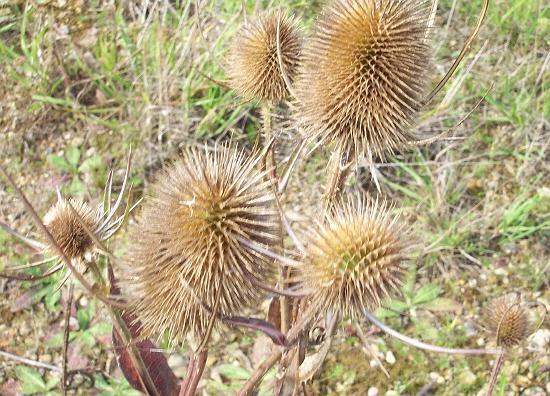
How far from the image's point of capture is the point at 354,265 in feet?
4.73

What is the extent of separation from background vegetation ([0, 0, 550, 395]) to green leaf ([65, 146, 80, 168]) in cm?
3

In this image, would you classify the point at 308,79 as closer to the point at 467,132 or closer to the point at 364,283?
the point at 364,283

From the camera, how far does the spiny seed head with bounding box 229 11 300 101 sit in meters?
2.01

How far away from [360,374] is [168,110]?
5.48 feet

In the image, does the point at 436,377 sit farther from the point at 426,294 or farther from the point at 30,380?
the point at 30,380

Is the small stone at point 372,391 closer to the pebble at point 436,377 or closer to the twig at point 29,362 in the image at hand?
the pebble at point 436,377

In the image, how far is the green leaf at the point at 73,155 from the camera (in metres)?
3.40

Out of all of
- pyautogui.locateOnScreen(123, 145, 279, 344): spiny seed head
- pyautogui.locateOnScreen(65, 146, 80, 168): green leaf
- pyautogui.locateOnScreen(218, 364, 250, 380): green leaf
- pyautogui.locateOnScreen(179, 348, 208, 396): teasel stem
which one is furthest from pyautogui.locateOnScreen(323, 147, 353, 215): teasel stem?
pyautogui.locateOnScreen(65, 146, 80, 168): green leaf

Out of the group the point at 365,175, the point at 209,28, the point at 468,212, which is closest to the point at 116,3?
the point at 209,28

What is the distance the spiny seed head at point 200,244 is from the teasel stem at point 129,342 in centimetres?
6

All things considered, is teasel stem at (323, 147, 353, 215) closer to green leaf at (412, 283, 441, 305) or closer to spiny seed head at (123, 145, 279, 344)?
spiny seed head at (123, 145, 279, 344)

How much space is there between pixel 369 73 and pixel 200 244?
0.67 metres

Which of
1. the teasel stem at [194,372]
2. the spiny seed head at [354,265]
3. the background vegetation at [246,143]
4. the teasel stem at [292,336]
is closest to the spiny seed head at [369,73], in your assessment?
the spiny seed head at [354,265]

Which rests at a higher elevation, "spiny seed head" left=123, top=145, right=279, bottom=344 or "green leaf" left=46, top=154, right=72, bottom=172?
"spiny seed head" left=123, top=145, right=279, bottom=344
